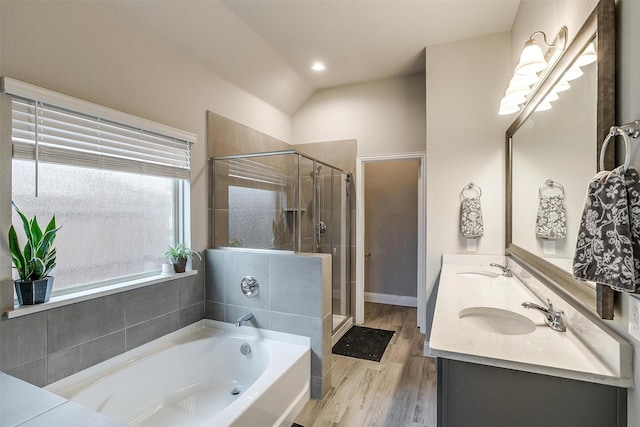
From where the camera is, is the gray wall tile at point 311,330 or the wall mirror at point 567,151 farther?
the gray wall tile at point 311,330

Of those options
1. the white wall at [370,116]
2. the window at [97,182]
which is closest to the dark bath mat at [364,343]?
the window at [97,182]

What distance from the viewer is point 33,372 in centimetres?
149

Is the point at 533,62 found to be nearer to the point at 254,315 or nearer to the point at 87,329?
the point at 254,315

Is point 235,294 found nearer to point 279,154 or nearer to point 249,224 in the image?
point 249,224

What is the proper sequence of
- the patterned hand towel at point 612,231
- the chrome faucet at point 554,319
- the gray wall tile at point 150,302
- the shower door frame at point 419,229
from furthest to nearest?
the shower door frame at point 419,229, the gray wall tile at point 150,302, the chrome faucet at point 554,319, the patterned hand towel at point 612,231

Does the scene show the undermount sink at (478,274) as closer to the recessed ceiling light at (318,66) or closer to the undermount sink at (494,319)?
the undermount sink at (494,319)

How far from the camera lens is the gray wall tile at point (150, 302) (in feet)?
6.41

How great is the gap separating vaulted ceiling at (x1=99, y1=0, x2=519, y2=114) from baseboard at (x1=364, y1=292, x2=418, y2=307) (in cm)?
304

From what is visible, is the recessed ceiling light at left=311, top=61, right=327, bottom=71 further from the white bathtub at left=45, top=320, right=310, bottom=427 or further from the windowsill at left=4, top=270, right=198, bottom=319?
the white bathtub at left=45, top=320, right=310, bottom=427

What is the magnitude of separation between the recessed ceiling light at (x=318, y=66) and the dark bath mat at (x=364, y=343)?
293 centimetres

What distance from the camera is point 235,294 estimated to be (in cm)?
245

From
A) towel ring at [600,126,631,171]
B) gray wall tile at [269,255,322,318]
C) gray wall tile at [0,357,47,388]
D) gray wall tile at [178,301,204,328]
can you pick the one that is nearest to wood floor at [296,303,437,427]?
gray wall tile at [269,255,322,318]

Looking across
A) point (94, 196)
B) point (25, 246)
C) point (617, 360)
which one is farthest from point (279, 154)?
point (617, 360)

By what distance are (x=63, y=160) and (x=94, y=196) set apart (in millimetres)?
288
